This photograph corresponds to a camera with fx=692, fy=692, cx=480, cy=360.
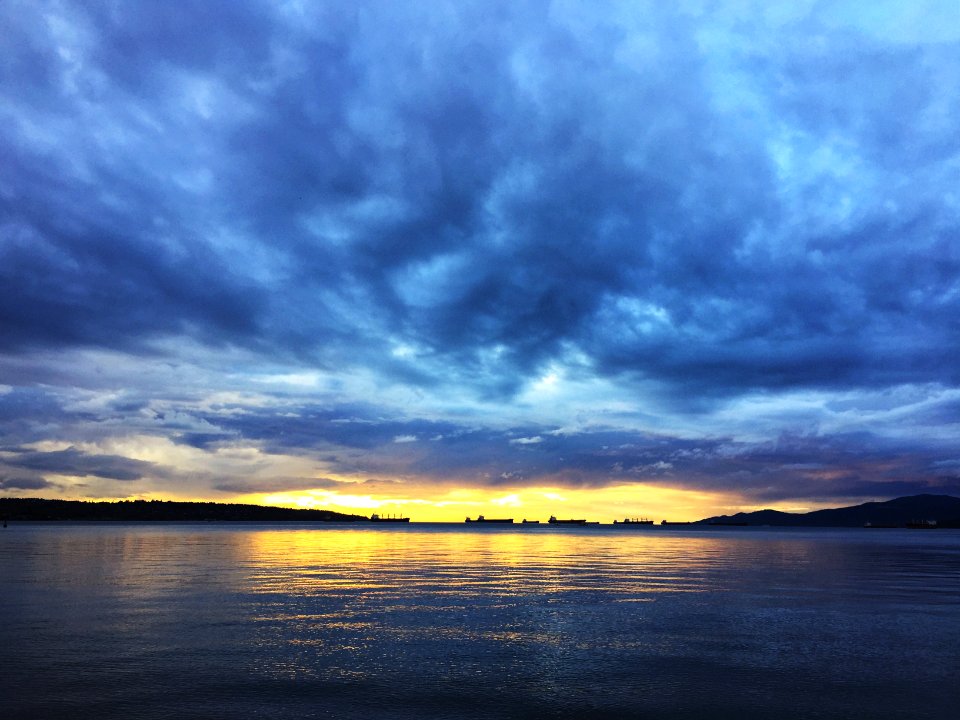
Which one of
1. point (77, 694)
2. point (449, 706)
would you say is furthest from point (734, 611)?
point (77, 694)

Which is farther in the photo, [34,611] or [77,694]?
[34,611]

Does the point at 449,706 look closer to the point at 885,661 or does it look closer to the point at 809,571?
the point at 885,661

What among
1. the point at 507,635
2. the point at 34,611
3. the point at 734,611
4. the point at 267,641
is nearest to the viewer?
the point at 267,641

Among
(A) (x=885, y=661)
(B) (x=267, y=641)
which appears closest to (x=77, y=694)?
(B) (x=267, y=641)

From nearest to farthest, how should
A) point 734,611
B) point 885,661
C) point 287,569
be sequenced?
1. point 885,661
2. point 734,611
3. point 287,569

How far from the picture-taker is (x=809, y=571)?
65250 millimetres

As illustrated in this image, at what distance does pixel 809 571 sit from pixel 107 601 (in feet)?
193

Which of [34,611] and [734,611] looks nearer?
[34,611]

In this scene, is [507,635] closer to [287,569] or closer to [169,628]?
[169,628]

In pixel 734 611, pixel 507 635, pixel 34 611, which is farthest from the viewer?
pixel 734 611

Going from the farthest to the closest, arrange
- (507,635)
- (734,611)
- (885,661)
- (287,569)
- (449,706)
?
(287,569) < (734,611) < (507,635) < (885,661) < (449,706)

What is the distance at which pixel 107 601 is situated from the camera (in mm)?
37719

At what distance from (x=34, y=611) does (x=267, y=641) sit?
1496 cm

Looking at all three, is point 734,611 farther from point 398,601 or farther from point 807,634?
point 398,601
